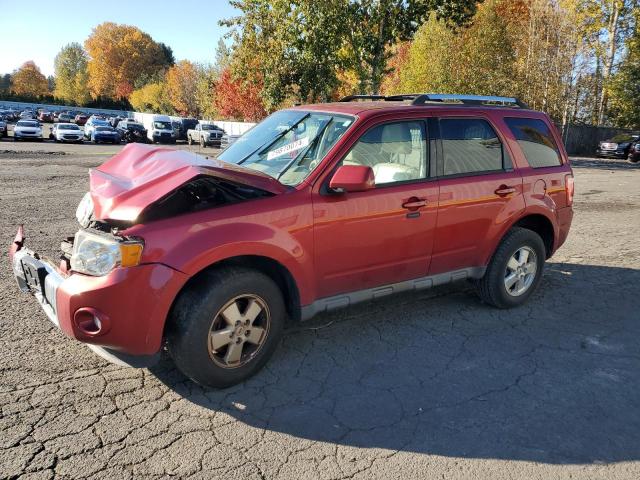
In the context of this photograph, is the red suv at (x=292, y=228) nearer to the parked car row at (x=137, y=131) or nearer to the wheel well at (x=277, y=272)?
the wheel well at (x=277, y=272)

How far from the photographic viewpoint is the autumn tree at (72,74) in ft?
339

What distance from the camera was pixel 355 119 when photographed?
12.5 ft

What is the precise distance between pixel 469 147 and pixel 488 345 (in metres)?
1.72

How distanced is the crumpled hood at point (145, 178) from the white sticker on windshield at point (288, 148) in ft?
1.63

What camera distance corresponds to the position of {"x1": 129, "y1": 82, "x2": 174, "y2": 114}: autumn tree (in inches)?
3017

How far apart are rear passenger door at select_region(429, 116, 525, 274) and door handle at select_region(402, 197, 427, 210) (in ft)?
0.64

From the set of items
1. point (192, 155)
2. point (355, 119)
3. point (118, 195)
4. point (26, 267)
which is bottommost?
point (26, 267)

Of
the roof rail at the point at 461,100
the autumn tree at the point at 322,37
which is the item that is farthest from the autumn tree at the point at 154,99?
the roof rail at the point at 461,100

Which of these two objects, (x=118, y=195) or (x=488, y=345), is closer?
(x=118, y=195)

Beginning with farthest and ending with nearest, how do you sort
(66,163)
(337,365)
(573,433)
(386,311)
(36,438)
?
(66,163) → (386,311) → (337,365) → (573,433) → (36,438)

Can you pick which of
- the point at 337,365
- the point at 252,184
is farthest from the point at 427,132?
the point at 337,365

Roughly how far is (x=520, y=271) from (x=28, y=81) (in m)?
132

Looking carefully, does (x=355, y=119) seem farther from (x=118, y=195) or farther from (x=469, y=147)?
(x=118, y=195)

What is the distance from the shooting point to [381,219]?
381 centimetres
